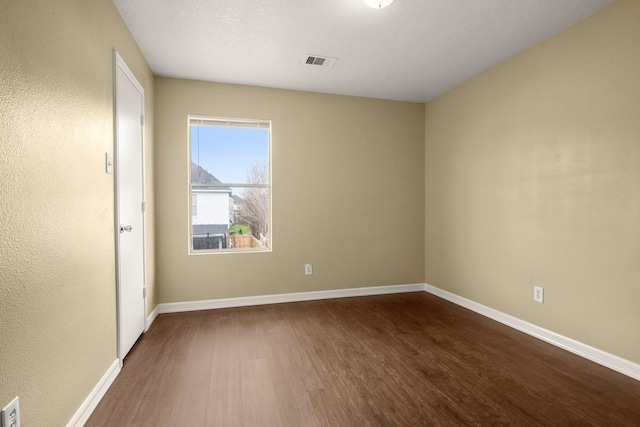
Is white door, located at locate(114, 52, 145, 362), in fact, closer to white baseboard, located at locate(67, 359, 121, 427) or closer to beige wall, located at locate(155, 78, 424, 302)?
white baseboard, located at locate(67, 359, 121, 427)

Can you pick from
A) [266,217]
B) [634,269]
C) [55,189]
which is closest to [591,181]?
[634,269]

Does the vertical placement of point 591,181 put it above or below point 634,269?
above

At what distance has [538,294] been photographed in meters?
2.86

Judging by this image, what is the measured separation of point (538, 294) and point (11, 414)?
350 centimetres

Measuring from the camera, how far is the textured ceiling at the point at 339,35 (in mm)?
2316

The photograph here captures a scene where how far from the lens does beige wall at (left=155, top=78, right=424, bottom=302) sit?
11.7 feet

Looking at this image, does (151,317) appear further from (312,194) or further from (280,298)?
(312,194)

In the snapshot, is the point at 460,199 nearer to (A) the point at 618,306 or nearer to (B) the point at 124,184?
(A) the point at 618,306

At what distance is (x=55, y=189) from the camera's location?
1.51 metres

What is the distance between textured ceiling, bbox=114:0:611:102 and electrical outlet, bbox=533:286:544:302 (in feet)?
7.09

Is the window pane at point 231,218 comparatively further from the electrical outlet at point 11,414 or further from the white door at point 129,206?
the electrical outlet at point 11,414

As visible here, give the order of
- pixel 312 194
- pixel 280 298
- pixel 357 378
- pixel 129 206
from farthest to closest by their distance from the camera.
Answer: pixel 312 194
pixel 280 298
pixel 129 206
pixel 357 378

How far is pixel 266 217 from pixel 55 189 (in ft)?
8.19

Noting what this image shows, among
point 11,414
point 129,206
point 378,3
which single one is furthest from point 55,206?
point 378,3
